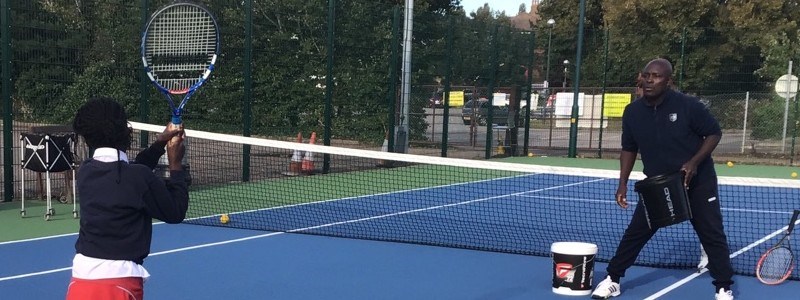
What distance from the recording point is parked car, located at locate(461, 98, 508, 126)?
1912cm

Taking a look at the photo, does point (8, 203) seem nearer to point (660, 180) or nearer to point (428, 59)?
point (660, 180)

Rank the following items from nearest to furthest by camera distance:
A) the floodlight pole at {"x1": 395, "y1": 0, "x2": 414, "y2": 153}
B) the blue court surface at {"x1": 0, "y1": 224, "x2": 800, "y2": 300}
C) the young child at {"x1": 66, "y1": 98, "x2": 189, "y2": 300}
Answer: the young child at {"x1": 66, "y1": 98, "x2": 189, "y2": 300} < the blue court surface at {"x1": 0, "y1": 224, "x2": 800, "y2": 300} < the floodlight pole at {"x1": 395, "y1": 0, "x2": 414, "y2": 153}

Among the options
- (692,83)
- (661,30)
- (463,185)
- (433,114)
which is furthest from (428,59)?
(661,30)

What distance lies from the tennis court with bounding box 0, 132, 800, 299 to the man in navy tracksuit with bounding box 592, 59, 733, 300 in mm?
663

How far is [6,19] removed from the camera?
32.3ft

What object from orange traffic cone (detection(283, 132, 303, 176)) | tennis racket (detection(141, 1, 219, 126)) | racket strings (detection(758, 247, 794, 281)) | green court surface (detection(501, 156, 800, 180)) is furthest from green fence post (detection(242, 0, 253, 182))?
racket strings (detection(758, 247, 794, 281))

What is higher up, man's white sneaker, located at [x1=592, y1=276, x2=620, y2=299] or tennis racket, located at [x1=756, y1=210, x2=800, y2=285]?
tennis racket, located at [x1=756, y1=210, x2=800, y2=285]

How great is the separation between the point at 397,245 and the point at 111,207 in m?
4.91

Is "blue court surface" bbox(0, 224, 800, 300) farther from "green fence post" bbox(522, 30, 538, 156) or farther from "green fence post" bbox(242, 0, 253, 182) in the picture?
"green fence post" bbox(522, 30, 538, 156)

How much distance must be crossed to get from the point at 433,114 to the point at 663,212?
12502 mm

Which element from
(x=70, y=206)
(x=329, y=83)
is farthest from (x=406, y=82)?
(x=70, y=206)

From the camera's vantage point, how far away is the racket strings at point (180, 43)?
5492 millimetres

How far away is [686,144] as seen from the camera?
535cm

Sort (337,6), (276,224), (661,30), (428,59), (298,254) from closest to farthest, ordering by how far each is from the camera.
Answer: (298,254) < (276,224) < (337,6) < (428,59) < (661,30)
